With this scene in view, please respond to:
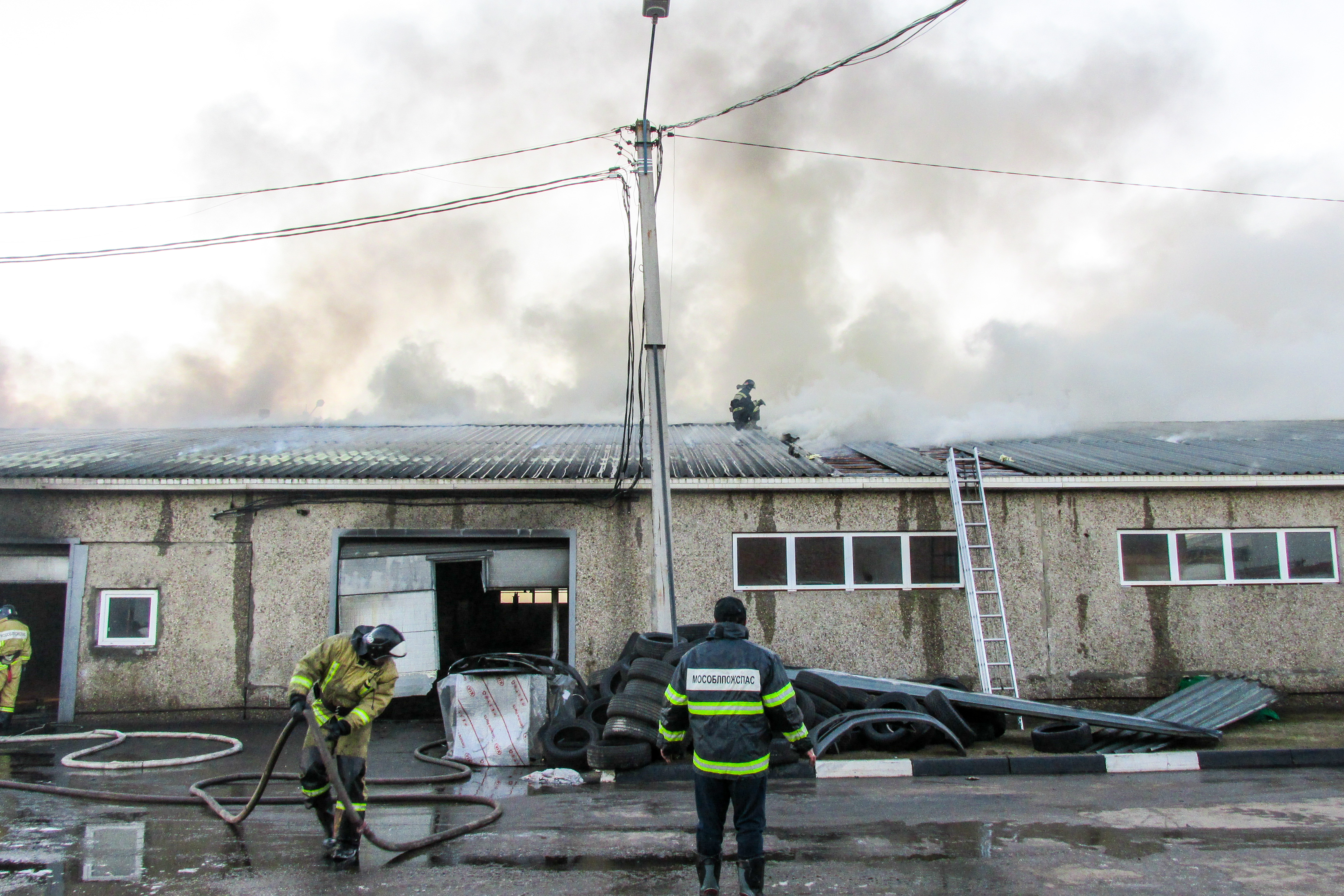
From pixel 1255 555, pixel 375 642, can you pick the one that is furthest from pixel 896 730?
pixel 1255 555

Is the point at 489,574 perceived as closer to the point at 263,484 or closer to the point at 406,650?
the point at 406,650

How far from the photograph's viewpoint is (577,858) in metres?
5.22

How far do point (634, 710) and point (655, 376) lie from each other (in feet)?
12.0

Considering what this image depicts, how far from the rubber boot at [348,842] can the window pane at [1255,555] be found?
35.5 feet

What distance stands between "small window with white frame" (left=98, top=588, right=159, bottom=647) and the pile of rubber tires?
25.7 ft

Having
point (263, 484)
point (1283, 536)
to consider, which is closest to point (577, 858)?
point (263, 484)

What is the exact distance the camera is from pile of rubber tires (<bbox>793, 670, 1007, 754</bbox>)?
8547mm

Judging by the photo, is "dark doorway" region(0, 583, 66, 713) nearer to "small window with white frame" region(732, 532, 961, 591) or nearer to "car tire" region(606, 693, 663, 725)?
"car tire" region(606, 693, 663, 725)

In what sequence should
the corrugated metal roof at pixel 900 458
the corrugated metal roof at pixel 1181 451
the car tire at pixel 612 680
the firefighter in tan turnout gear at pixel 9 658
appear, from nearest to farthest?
1. the car tire at pixel 612 680
2. the firefighter in tan turnout gear at pixel 9 658
3. the corrugated metal roof at pixel 900 458
4. the corrugated metal roof at pixel 1181 451

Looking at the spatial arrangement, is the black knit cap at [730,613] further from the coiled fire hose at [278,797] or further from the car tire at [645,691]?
the car tire at [645,691]

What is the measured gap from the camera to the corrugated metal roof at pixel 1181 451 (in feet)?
37.8

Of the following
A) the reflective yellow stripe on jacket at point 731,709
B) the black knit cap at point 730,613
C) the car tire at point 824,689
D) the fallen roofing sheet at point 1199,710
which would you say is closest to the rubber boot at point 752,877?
the reflective yellow stripe on jacket at point 731,709

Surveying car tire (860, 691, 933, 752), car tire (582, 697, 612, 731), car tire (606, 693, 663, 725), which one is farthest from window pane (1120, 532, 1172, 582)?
car tire (582, 697, 612, 731)

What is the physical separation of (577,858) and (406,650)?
6.49 m
